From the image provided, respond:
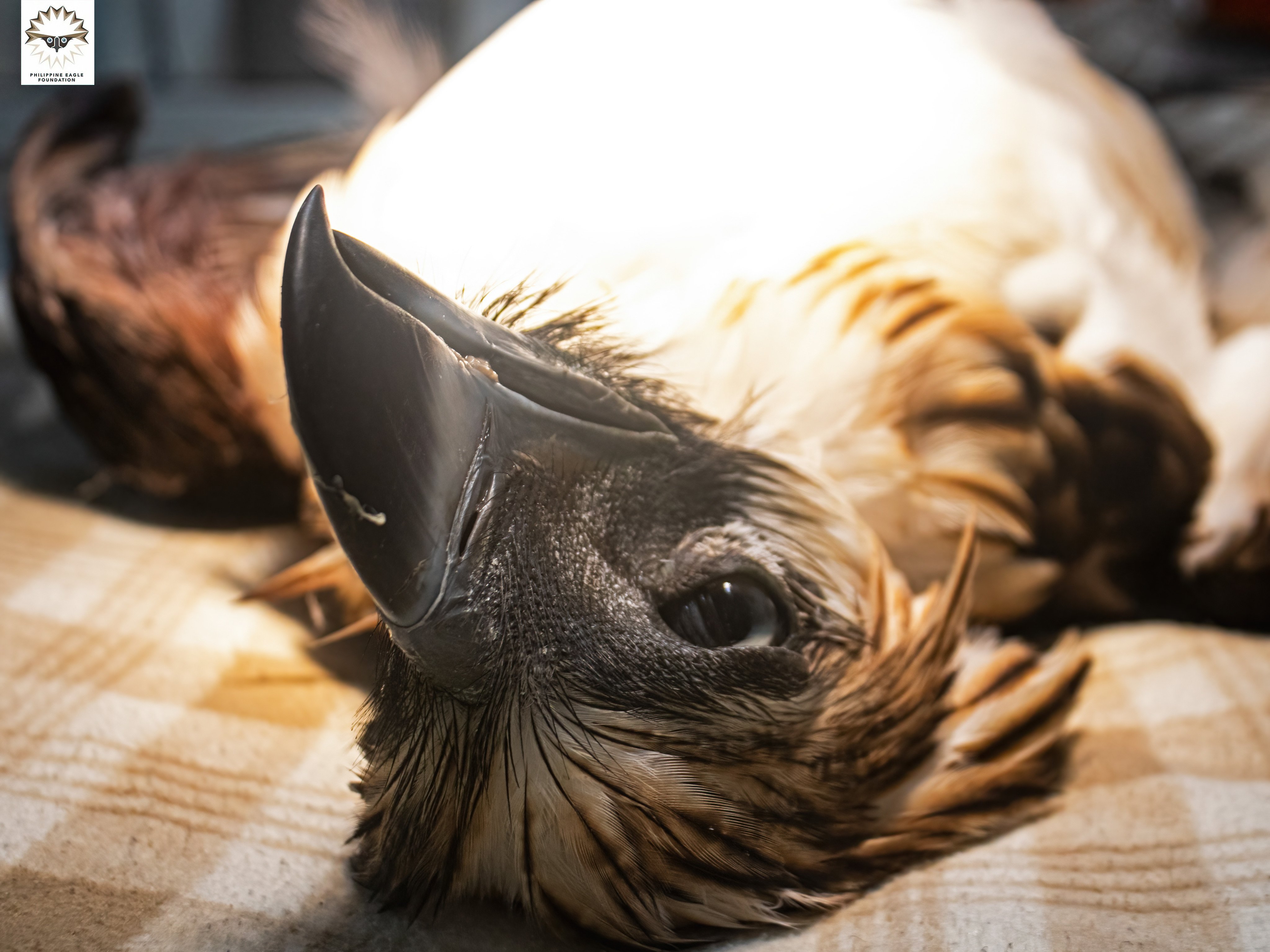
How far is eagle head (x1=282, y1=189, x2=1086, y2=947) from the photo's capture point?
0.47 metres

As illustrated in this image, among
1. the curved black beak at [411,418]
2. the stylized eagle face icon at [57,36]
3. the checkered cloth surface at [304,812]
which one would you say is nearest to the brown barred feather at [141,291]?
the checkered cloth surface at [304,812]

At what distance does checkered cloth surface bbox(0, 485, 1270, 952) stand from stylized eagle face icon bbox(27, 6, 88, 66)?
1.47 ft

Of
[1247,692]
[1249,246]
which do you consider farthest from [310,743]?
[1249,246]

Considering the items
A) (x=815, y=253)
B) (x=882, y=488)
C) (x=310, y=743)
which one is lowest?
(x=310, y=743)

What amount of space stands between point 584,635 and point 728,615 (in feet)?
0.28

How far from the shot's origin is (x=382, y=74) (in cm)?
91

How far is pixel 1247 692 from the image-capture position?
31.7 inches

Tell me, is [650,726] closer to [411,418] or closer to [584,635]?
[584,635]

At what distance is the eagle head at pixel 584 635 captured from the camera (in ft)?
1.56

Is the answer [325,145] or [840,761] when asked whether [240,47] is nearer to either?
[325,145]

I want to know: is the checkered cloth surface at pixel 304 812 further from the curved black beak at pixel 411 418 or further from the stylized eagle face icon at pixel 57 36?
the stylized eagle face icon at pixel 57 36

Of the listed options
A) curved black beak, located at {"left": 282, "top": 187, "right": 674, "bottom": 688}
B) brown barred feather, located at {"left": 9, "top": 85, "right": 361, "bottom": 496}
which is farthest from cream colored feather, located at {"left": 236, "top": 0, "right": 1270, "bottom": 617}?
brown barred feather, located at {"left": 9, "top": 85, "right": 361, "bottom": 496}

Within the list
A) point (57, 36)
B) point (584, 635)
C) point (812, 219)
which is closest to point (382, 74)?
point (57, 36)

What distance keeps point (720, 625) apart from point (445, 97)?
14.6 inches
